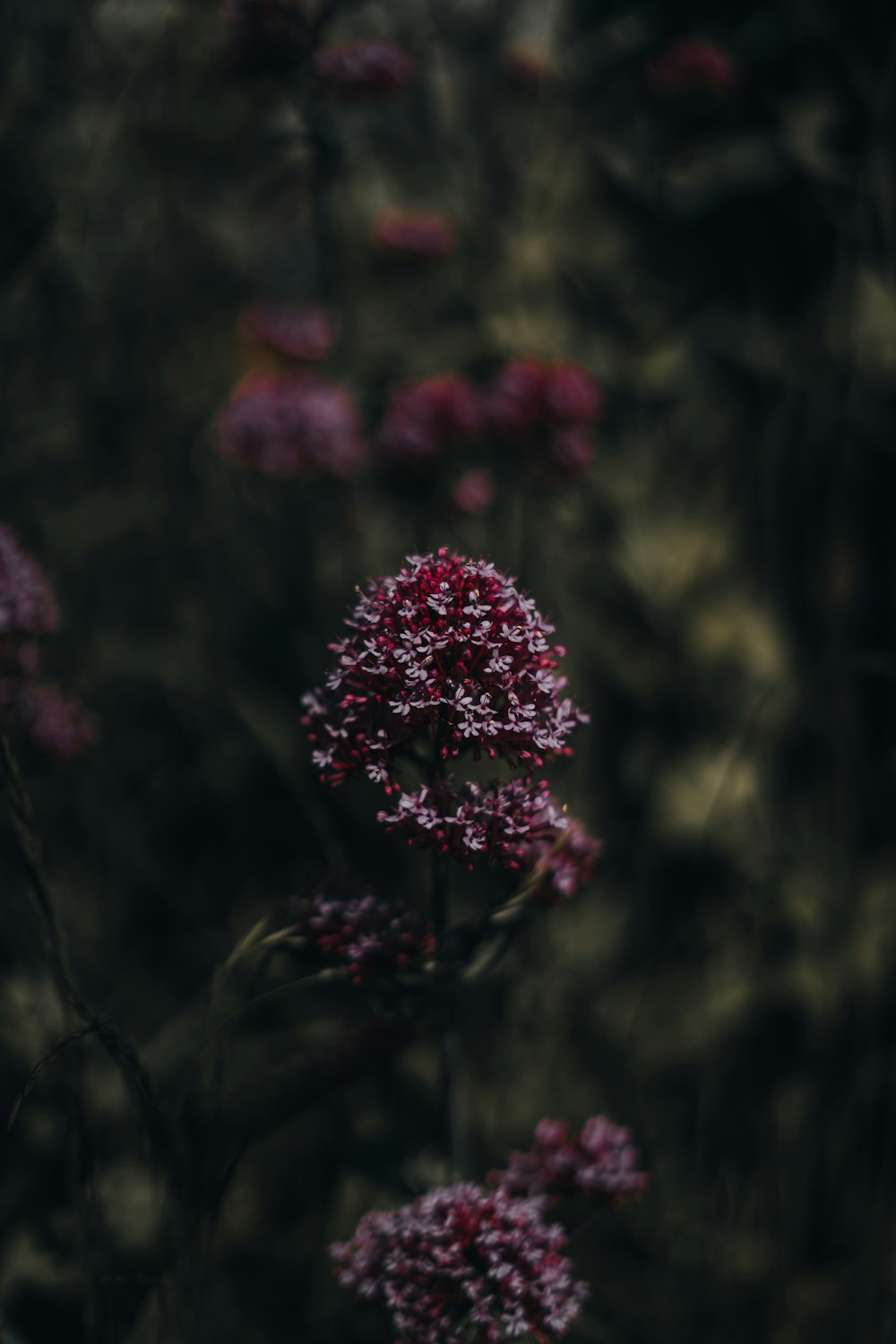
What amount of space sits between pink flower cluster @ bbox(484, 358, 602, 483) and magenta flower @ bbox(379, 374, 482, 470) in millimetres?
44

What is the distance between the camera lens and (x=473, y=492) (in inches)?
65.2

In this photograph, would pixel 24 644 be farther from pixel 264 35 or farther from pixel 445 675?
pixel 264 35

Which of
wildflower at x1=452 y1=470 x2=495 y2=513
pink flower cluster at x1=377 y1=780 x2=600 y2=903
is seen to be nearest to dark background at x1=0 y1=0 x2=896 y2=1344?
wildflower at x1=452 y1=470 x2=495 y2=513

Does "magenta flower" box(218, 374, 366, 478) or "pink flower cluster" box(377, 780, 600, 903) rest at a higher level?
"magenta flower" box(218, 374, 366, 478)

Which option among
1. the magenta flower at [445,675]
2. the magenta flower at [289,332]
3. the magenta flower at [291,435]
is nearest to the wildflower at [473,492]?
the magenta flower at [291,435]

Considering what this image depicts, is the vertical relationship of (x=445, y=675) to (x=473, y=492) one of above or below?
below

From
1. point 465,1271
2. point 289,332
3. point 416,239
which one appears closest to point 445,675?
point 465,1271

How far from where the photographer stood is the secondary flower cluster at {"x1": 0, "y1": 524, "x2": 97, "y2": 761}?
954 mm

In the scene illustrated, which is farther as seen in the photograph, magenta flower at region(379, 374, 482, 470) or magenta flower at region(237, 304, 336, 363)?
magenta flower at region(237, 304, 336, 363)

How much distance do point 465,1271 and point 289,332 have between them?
177cm

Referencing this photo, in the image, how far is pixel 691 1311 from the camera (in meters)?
0.94

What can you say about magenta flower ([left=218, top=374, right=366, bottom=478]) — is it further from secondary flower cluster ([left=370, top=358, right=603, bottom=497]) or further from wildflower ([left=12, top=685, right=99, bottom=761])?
wildflower ([left=12, top=685, right=99, bottom=761])

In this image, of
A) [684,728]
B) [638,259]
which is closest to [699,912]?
[684,728]

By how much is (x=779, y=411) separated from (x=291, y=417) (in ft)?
2.58
